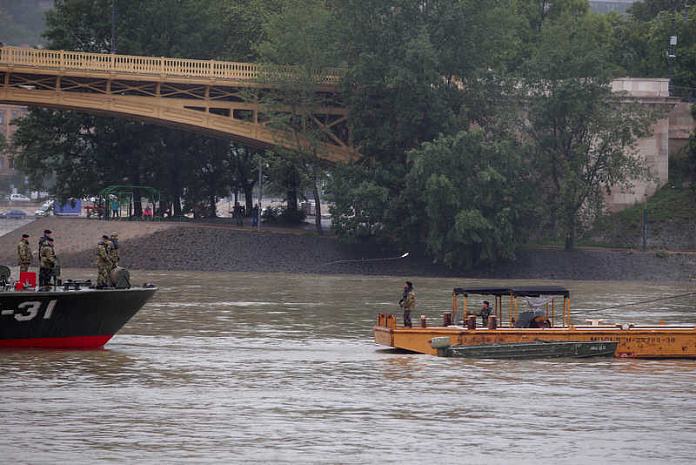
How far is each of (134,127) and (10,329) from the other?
55123 mm

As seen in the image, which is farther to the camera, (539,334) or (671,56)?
(671,56)

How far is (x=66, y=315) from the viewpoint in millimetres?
29141

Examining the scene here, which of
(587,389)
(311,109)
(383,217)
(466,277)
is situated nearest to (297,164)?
(311,109)

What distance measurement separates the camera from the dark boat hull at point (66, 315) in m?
28.4

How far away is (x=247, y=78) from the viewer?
74812mm

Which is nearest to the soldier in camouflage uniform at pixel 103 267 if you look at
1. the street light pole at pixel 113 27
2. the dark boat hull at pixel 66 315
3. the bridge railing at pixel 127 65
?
the dark boat hull at pixel 66 315

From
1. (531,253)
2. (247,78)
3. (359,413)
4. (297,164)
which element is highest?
(247,78)

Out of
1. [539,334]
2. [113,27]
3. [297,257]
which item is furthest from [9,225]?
[539,334]

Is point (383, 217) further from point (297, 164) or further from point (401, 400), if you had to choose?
point (401, 400)

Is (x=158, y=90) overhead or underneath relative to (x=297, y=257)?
overhead

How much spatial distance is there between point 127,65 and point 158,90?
265 cm

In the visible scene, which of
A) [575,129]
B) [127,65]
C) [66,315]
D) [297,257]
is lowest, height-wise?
[66,315]

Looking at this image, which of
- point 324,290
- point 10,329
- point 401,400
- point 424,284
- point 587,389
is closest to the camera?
point 401,400

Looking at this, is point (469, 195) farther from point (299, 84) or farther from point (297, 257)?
Answer: point (299, 84)
